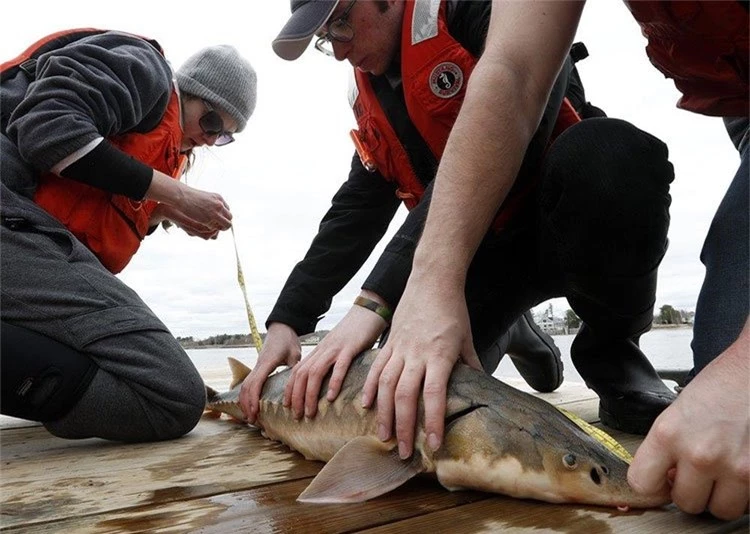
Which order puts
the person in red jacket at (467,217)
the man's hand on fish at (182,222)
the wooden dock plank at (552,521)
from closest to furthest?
the wooden dock plank at (552,521)
the person in red jacket at (467,217)
the man's hand on fish at (182,222)

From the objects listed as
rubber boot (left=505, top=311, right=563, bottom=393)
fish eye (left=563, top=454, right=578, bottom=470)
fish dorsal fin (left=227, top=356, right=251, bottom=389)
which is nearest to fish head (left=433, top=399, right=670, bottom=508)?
fish eye (left=563, top=454, right=578, bottom=470)

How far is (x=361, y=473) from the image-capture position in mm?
1604

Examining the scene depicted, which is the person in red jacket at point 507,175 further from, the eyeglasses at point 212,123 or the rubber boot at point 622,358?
the eyeglasses at point 212,123

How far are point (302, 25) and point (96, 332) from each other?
5.38ft

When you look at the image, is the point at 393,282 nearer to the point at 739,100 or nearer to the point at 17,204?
the point at 739,100

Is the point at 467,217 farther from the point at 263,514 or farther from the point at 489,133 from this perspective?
the point at 263,514

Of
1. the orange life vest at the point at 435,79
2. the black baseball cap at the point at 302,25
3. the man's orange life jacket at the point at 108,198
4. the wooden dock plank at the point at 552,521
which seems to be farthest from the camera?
the man's orange life jacket at the point at 108,198

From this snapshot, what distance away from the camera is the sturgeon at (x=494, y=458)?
142cm

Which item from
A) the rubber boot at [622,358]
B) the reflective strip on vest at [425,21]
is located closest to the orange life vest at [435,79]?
the reflective strip on vest at [425,21]

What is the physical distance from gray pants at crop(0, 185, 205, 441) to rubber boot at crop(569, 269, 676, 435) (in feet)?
5.69

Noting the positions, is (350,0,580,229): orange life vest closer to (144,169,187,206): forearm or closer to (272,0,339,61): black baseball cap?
(272,0,339,61): black baseball cap

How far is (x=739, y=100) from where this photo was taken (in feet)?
6.20

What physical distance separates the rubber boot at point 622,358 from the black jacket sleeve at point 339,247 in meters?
1.12

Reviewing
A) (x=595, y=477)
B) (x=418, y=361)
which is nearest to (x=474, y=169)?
(x=418, y=361)
